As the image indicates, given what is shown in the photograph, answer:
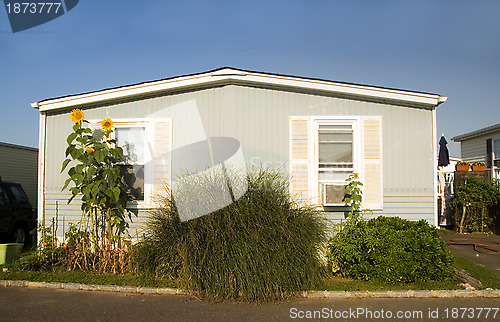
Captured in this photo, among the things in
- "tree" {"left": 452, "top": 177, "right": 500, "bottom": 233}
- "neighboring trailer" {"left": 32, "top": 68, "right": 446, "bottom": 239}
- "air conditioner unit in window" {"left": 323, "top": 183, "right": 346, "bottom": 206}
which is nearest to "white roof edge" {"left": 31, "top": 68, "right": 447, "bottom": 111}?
"neighboring trailer" {"left": 32, "top": 68, "right": 446, "bottom": 239}

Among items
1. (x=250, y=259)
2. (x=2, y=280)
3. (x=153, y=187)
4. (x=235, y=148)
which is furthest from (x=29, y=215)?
(x=250, y=259)

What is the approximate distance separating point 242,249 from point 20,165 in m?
13.3

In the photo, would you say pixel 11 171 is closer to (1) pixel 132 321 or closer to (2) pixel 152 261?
(2) pixel 152 261

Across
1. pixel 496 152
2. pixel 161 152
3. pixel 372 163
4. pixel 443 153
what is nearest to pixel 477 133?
pixel 496 152

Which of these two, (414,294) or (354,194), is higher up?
(354,194)

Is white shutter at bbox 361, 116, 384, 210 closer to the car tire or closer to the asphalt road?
the asphalt road

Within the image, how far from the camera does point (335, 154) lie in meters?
7.36

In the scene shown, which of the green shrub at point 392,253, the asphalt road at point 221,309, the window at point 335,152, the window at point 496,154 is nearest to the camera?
the asphalt road at point 221,309

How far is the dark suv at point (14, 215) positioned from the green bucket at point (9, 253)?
2008 mm

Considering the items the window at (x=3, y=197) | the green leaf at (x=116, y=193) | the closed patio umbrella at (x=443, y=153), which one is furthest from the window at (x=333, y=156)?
the closed patio umbrella at (x=443, y=153)

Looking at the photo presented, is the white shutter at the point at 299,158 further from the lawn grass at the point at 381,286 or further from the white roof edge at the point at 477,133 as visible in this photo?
the white roof edge at the point at 477,133

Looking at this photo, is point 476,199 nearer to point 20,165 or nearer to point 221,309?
point 221,309

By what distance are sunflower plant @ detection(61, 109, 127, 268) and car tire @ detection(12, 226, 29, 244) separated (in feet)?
10.3

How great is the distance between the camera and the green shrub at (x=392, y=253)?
607cm
